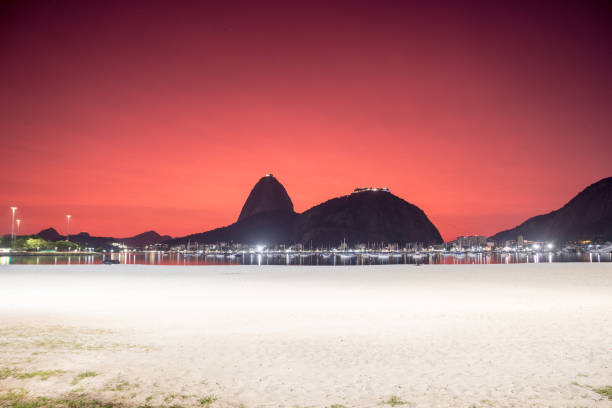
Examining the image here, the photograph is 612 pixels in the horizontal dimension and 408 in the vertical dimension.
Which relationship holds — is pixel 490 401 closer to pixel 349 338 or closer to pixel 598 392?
pixel 598 392

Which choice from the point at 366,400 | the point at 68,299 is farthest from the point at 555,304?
the point at 68,299

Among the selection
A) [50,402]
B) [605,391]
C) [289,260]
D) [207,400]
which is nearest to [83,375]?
[50,402]

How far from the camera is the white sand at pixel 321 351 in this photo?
23.4 ft

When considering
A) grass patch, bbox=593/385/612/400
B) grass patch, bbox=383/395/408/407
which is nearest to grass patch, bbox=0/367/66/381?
grass patch, bbox=383/395/408/407

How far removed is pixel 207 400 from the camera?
6789 mm

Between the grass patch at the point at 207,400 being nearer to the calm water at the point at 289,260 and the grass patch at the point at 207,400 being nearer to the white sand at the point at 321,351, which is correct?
the white sand at the point at 321,351

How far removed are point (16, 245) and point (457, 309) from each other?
159331 mm

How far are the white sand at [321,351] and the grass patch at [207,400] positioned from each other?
11 cm

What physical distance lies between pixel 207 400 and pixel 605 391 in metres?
6.51

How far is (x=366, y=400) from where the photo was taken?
6.78 meters

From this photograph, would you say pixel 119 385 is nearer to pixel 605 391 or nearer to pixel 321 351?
pixel 321 351

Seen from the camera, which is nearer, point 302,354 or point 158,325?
point 302,354

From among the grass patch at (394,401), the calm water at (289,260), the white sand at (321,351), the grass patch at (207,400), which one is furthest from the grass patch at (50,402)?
the calm water at (289,260)

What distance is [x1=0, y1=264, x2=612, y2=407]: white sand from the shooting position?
7133 millimetres
